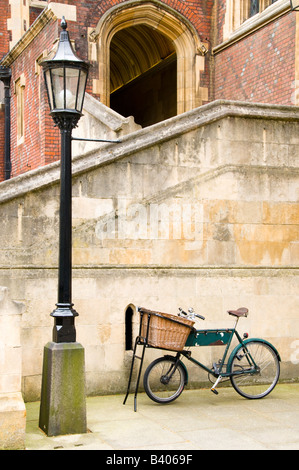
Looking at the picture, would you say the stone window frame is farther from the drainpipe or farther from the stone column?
Result: the stone column

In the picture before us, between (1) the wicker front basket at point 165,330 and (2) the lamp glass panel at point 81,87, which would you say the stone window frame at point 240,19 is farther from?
(1) the wicker front basket at point 165,330

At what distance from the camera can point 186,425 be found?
6926mm

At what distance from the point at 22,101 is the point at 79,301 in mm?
10646

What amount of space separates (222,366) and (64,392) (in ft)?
7.64

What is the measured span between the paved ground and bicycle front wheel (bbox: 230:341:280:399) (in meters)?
0.14

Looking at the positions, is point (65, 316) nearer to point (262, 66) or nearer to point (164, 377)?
point (164, 377)

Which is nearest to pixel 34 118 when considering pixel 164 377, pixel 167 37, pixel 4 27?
pixel 167 37

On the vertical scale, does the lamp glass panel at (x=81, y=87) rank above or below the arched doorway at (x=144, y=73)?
below

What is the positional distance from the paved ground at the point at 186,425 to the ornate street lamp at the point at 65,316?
0.22 m

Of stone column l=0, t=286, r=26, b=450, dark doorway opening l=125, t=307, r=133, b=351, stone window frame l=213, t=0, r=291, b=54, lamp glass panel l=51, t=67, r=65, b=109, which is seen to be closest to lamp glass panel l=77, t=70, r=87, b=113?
lamp glass panel l=51, t=67, r=65, b=109

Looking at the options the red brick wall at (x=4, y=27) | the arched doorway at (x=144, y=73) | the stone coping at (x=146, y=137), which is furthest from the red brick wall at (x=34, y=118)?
the stone coping at (x=146, y=137)

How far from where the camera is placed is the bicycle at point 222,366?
7.84 meters

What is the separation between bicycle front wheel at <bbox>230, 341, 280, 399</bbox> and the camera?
8.16m

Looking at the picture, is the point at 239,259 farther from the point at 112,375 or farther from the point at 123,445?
the point at 123,445
